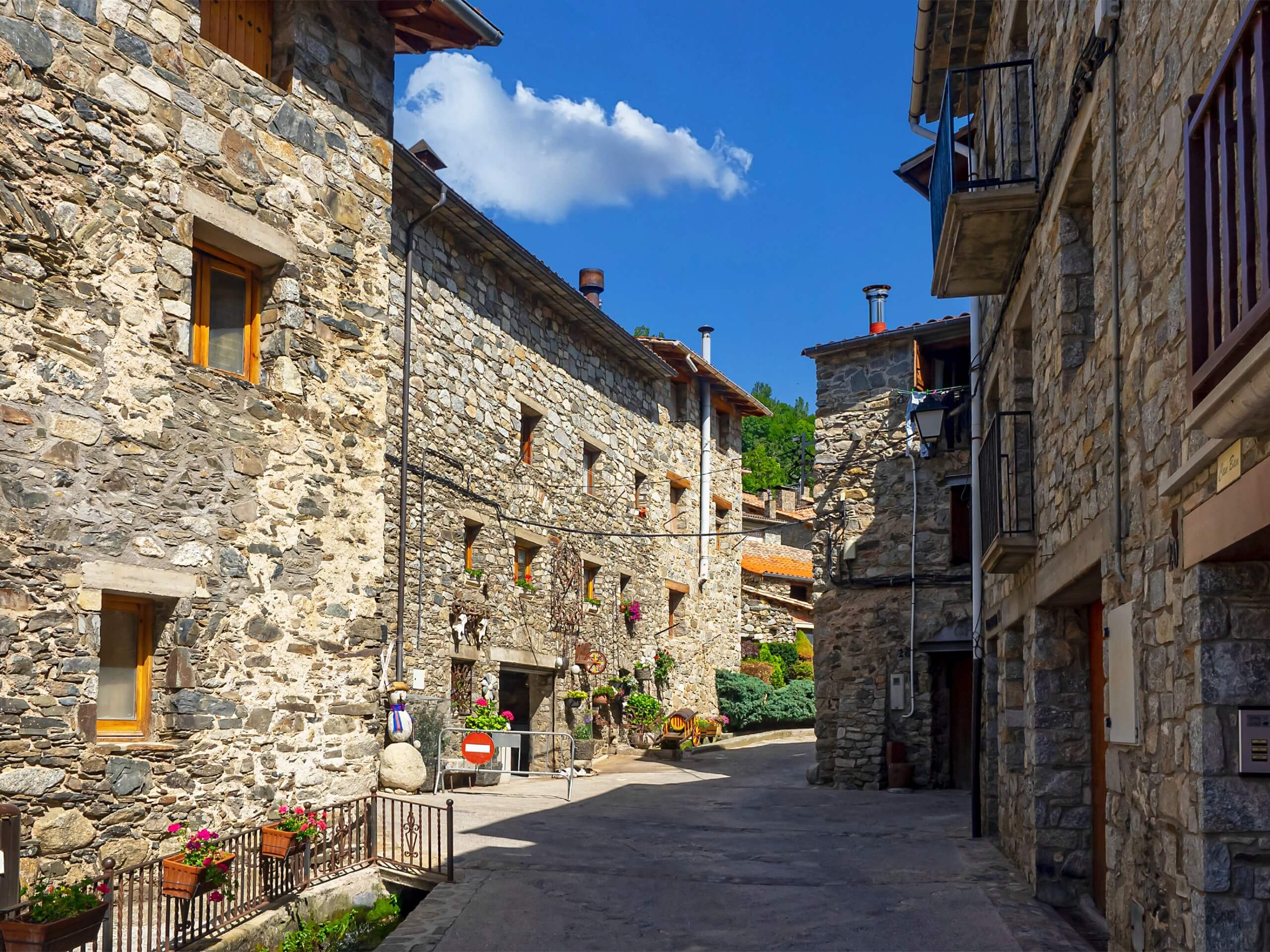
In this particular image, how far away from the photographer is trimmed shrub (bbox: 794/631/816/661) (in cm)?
2752

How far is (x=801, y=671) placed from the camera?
27.0 metres

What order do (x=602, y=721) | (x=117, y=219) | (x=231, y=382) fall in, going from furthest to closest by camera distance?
(x=602, y=721)
(x=231, y=382)
(x=117, y=219)

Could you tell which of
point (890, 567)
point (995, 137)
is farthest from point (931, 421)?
point (995, 137)

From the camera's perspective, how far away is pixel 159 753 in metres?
7.80

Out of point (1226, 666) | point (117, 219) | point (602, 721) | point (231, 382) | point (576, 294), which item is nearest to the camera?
point (1226, 666)

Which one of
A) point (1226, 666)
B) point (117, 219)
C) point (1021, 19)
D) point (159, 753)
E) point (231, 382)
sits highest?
point (1021, 19)

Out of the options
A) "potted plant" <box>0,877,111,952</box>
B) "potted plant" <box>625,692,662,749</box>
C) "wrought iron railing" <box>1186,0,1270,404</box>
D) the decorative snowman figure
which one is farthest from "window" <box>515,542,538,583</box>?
"wrought iron railing" <box>1186,0,1270,404</box>

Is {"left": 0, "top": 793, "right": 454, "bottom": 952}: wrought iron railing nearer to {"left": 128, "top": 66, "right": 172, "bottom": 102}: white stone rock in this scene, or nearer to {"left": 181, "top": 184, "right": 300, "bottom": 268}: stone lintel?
{"left": 181, "top": 184, "right": 300, "bottom": 268}: stone lintel

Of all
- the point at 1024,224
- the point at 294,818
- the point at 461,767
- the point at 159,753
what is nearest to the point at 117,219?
the point at 159,753

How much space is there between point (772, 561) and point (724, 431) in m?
4.95

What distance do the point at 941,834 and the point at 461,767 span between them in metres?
5.62

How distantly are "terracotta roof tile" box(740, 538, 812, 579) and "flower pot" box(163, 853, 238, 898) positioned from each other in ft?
66.8

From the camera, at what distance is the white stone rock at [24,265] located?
23.1 feet

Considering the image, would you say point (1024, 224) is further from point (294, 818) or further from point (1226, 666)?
point (294, 818)
